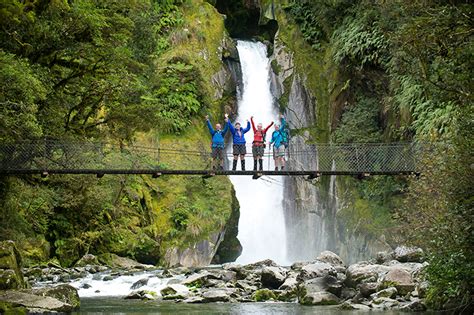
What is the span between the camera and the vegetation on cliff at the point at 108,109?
14531mm

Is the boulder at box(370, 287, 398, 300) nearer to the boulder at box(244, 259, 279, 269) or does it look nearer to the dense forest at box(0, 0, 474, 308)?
the dense forest at box(0, 0, 474, 308)

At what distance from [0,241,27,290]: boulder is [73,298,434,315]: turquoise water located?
1409 mm

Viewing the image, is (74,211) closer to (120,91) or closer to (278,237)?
(120,91)

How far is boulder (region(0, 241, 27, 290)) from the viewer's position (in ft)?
43.5

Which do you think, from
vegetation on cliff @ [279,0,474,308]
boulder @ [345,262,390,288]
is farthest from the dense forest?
boulder @ [345,262,390,288]

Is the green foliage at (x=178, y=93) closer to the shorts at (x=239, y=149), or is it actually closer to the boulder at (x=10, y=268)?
the shorts at (x=239, y=149)

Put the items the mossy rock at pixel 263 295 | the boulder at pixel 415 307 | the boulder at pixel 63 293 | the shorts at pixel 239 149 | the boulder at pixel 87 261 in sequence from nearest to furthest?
the boulder at pixel 415 307
the boulder at pixel 63 293
the mossy rock at pixel 263 295
the shorts at pixel 239 149
the boulder at pixel 87 261

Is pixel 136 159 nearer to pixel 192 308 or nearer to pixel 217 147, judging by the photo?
pixel 217 147

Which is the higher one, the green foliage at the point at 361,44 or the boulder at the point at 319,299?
the green foliage at the point at 361,44

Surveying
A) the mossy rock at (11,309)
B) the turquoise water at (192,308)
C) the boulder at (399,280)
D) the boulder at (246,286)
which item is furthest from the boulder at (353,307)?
the mossy rock at (11,309)

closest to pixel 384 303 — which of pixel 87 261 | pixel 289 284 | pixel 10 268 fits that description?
pixel 289 284

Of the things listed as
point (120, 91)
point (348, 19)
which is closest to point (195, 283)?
point (120, 91)

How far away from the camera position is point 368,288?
1434cm

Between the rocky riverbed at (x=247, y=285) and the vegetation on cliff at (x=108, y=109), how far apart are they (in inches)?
89.4
